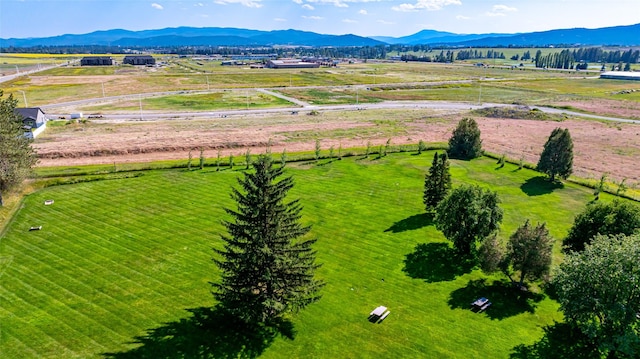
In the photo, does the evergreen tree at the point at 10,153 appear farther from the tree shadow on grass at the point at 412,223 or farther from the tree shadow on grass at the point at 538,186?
the tree shadow on grass at the point at 538,186

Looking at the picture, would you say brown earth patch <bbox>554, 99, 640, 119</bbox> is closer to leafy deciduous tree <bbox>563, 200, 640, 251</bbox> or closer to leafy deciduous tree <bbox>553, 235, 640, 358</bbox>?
leafy deciduous tree <bbox>563, 200, 640, 251</bbox>

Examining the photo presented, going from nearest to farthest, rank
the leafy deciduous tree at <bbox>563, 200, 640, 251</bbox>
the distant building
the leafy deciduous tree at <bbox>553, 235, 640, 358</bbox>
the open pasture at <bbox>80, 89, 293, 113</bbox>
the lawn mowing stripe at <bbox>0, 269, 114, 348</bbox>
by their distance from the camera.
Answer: the leafy deciduous tree at <bbox>553, 235, 640, 358</bbox>, the lawn mowing stripe at <bbox>0, 269, 114, 348</bbox>, the leafy deciduous tree at <bbox>563, 200, 640, 251</bbox>, the distant building, the open pasture at <bbox>80, 89, 293, 113</bbox>

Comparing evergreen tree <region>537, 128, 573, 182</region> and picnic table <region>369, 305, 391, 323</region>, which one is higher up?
evergreen tree <region>537, 128, 573, 182</region>

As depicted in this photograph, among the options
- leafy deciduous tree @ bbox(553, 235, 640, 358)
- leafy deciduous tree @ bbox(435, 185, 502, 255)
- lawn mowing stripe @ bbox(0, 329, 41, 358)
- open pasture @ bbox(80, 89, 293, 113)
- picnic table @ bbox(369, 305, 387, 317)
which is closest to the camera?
leafy deciduous tree @ bbox(553, 235, 640, 358)

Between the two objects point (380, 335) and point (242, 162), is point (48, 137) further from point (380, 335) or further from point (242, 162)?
point (380, 335)

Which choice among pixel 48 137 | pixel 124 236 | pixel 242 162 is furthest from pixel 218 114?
pixel 124 236

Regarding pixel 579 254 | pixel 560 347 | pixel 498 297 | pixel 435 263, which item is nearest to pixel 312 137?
pixel 435 263

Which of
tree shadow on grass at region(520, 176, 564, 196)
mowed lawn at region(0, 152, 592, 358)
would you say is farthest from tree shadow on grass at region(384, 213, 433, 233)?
tree shadow on grass at region(520, 176, 564, 196)
